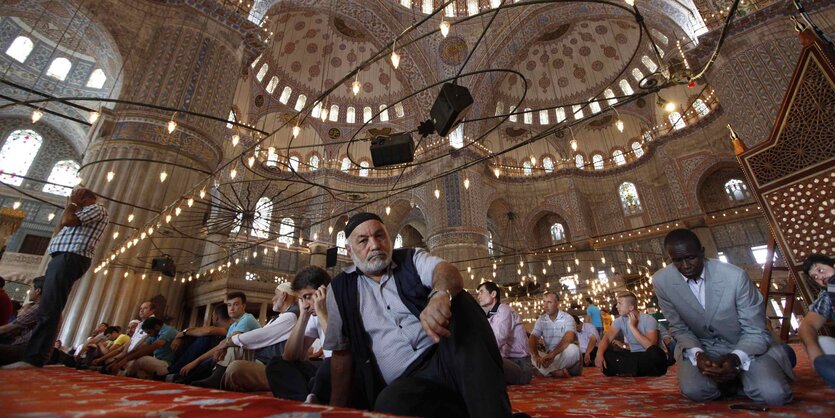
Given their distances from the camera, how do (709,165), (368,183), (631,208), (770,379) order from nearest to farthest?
(770,379) < (709,165) < (631,208) < (368,183)

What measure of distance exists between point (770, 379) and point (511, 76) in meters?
15.7

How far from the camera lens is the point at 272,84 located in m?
15.4

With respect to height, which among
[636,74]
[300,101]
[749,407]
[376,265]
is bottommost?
[749,407]

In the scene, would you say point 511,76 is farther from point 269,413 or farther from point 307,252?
point 269,413

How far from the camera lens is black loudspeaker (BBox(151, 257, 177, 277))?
21.5 feet

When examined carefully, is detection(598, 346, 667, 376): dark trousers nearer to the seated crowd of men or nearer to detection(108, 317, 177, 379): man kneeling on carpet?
the seated crowd of men

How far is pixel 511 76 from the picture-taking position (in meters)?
15.6

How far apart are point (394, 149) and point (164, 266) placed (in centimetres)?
515

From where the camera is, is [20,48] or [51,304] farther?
[20,48]

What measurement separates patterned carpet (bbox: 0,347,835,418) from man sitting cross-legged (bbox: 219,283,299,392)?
0.54 metres

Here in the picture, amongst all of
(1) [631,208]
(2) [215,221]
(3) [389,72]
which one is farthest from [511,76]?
(2) [215,221]

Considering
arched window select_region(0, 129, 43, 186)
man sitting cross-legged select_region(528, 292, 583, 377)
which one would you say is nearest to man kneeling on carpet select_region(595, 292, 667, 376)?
man sitting cross-legged select_region(528, 292, 583, 377)

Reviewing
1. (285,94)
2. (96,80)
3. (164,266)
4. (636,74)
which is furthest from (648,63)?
(96,80)

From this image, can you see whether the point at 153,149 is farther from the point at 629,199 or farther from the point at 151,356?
the point at 629,199
